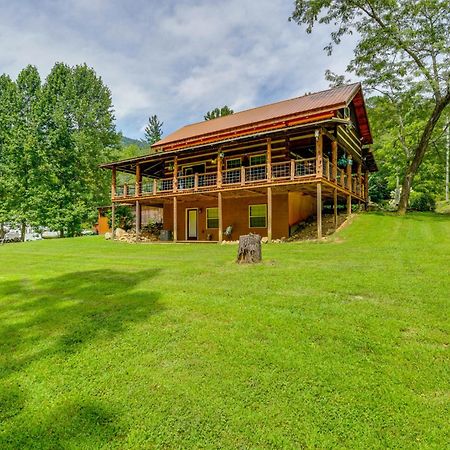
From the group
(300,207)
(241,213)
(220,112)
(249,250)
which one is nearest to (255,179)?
(241,213)

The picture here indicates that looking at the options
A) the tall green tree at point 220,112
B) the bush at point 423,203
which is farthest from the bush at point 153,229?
the tall green tree at point 220,112

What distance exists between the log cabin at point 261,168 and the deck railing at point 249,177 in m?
0.05

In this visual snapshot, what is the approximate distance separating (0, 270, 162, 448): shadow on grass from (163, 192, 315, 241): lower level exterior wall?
10017 millimetres

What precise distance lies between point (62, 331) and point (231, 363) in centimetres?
259

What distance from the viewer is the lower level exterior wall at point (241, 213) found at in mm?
16703

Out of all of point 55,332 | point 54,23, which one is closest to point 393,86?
point 54,23

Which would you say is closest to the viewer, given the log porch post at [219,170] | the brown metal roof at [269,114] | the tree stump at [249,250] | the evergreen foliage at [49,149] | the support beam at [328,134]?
the tree stump at [249,250]

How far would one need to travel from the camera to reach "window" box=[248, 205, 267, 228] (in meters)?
17.5

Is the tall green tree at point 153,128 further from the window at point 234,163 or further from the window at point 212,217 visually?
the window at point 234,163

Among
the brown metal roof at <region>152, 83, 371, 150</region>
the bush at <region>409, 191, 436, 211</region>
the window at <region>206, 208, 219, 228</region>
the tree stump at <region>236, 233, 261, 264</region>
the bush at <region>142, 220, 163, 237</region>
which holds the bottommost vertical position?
the tree stump at <region>236, 233, 261, 264</region>

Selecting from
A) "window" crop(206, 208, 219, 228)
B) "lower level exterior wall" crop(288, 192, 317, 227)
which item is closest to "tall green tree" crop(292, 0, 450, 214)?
"lower level exterior wall" crop(288, 192, 317, 227)

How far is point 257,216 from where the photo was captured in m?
17.7

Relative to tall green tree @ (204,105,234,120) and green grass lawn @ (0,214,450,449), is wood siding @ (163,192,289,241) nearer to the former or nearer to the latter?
green grass lawn @ (0,214,450,449)

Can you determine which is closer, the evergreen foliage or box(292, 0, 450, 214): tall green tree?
box(292, 0, 450, 214): tall green tree
